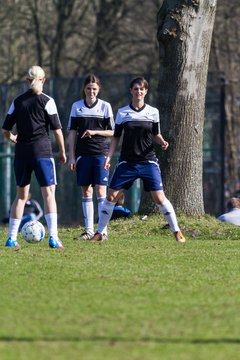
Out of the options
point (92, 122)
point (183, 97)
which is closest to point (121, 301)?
point (92, 122)

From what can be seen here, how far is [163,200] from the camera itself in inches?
520

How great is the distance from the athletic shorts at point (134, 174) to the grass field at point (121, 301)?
79cm

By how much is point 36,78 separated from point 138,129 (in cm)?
150

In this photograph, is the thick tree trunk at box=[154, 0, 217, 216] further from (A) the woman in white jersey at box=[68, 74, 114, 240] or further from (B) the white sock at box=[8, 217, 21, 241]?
(B) the white sock at box=[8, 217, 21, 241]

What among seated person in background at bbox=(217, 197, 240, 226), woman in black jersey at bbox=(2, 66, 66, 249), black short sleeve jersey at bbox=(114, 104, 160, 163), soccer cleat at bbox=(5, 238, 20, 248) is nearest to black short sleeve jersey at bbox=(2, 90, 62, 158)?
woman in black jersey at bbox=(2, 66, 66, 249)

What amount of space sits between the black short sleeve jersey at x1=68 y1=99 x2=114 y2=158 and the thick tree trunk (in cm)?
322

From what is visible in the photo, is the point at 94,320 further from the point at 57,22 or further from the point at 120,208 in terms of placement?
the point at 57,22

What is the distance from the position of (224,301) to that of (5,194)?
20788 millimetres

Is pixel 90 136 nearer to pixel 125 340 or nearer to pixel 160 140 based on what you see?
pixel 160 140

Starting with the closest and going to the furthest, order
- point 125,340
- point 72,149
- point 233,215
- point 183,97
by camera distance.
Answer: point 125,340 < point 72,149 < point 183,97 < point 233,215

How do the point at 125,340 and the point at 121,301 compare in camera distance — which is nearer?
the point at 125,340

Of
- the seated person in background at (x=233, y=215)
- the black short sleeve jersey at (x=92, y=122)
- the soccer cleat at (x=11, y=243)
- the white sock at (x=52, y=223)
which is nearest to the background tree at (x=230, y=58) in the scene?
the seated person in background at (x=233, y=215)

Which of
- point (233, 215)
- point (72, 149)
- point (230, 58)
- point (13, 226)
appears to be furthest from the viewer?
point (230, 58)

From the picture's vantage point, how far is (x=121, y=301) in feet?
28.2
